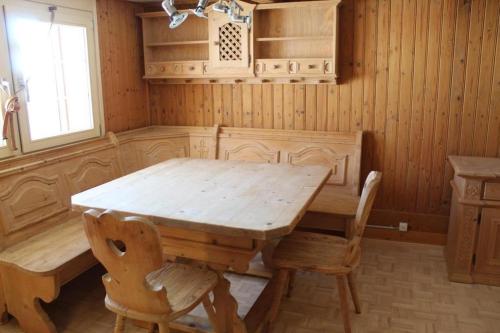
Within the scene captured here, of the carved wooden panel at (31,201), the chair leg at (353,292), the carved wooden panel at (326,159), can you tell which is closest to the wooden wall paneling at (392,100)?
the carved wooden panel at (326,159)

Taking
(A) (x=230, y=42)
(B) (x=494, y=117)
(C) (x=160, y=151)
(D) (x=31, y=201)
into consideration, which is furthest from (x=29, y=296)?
(B) (x=494, y=117)

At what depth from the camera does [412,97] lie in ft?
12.0

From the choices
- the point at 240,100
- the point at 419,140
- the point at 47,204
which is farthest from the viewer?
the point at 240,100

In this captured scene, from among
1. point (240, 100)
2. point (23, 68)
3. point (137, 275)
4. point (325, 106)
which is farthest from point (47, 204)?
point (325, 106)

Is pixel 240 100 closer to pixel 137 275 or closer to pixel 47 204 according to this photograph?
pixel 47 204

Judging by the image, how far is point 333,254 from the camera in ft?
8.34

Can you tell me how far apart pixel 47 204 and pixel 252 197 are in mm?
1537

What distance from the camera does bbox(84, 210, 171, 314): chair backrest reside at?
1.75 meters

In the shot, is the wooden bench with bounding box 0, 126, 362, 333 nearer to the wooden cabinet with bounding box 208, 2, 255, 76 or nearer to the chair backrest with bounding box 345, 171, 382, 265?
the wooden cabinet with bounding box 208, 2, 255, 76

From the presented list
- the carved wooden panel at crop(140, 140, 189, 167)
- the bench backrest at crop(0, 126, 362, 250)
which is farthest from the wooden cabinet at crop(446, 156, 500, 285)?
the carved wooden panel at crop(140, 140, 189, 167)

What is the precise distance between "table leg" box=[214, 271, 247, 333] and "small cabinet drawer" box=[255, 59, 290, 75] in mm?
2040

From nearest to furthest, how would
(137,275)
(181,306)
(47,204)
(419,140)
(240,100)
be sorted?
(137,275), (181,306), (47,204), (419,140), (240,100)

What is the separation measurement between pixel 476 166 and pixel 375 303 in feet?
4.01

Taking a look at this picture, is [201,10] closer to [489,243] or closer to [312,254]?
[312,254]
